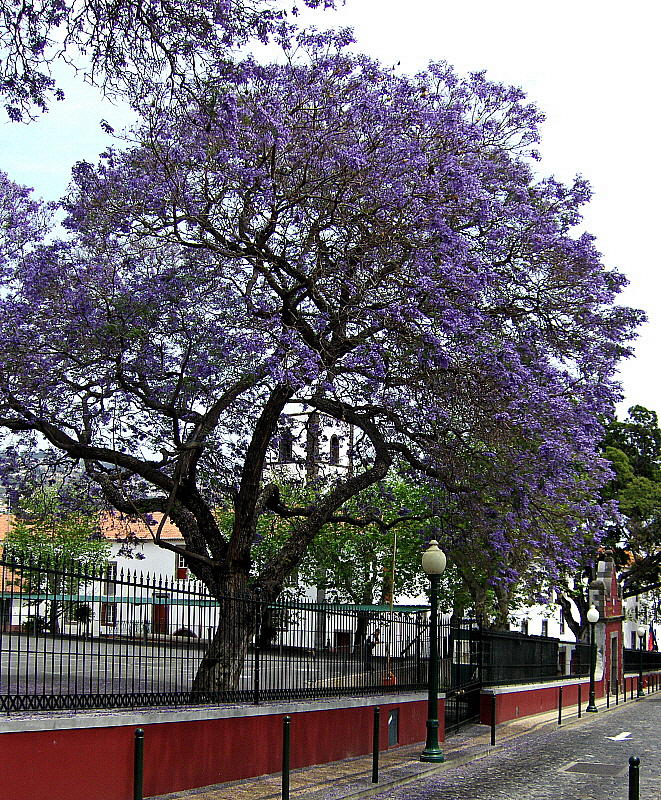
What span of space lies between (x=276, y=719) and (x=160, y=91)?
351 inches

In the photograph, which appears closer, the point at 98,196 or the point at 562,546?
the point at 98,196

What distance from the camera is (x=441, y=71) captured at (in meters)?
18.2

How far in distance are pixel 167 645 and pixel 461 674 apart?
42.2 ft

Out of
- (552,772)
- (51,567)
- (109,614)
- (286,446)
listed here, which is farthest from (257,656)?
(286,446)

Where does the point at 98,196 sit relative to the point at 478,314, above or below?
above

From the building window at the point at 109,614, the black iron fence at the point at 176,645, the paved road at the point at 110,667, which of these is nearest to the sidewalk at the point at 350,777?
the black iron fence at the point at 176,645

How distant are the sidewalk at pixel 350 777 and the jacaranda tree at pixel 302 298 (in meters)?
1.91

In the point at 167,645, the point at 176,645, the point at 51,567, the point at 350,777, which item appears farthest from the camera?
the point at 350,777

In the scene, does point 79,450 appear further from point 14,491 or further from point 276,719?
point 276,719

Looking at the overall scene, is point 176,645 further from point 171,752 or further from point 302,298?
point 302,298

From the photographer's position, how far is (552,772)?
639 inches

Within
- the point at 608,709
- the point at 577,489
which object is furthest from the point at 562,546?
the point at 608,709

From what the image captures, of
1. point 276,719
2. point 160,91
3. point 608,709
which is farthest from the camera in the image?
point 608,709

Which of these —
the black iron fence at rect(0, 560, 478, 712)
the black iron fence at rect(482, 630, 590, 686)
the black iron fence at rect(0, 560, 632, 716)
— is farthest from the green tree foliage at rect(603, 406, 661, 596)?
the black iron fence at rect(0, 560, 478, 712)
